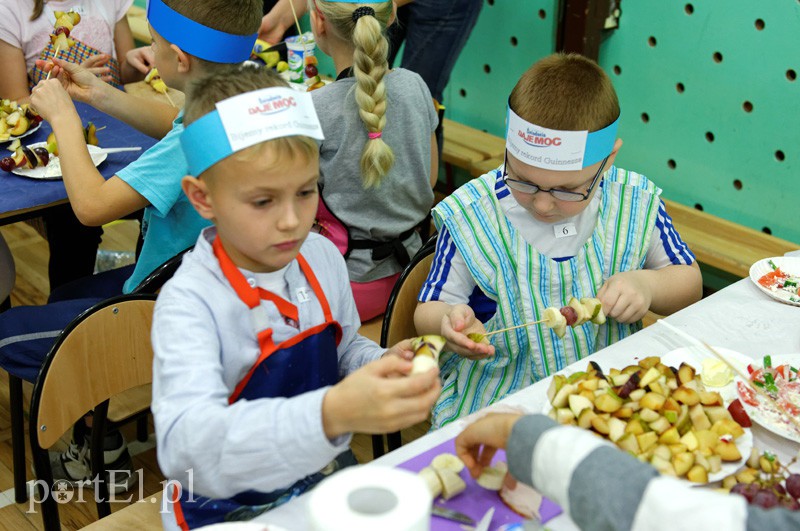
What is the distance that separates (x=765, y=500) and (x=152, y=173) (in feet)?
5.80

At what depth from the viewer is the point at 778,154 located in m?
3.56

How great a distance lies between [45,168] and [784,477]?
239 cm

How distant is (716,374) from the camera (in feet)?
5.38

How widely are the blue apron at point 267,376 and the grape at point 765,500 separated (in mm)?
798

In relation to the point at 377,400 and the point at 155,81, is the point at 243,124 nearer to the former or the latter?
the point at 377,400

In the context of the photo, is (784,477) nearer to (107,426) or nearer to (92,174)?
(107,426)

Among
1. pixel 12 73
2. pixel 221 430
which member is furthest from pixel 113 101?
pixel 221 430

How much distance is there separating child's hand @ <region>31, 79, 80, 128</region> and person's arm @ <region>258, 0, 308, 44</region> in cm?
175

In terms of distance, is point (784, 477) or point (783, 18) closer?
point (784, 477)

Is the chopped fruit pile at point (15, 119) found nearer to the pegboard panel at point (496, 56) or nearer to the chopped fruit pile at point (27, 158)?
the chopped fruit pile at point (27, 158)

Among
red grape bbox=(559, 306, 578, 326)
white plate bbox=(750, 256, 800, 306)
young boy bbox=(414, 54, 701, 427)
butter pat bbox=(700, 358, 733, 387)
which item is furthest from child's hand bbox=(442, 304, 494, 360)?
white plate bbox=(750, 256, 800, 306)

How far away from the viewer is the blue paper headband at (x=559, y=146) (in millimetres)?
1860

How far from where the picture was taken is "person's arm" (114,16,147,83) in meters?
3.97

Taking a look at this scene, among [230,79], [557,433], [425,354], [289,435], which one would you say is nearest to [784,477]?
[557,433]
